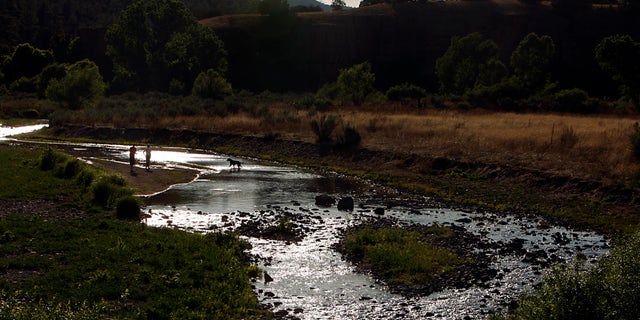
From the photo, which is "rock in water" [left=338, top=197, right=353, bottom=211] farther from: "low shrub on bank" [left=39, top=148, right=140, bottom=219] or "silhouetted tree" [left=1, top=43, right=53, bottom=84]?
"silhouetted tree" [left=1, top=43, right=53, bottom=84]

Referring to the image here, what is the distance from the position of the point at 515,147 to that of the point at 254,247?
A: 94.4 feet

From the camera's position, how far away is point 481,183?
1706 inches

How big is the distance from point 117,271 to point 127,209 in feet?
33.2

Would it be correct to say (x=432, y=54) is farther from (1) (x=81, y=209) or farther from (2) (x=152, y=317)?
(2) (x=152, y=317)

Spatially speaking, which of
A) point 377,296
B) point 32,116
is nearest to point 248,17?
point 32,116

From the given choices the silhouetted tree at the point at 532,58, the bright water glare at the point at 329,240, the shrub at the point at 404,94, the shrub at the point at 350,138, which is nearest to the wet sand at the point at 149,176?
the bright water glare at the point at 329,240

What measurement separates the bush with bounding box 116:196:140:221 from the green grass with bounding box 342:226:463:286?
1000 cm

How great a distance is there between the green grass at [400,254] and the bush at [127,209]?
10001 millimetres

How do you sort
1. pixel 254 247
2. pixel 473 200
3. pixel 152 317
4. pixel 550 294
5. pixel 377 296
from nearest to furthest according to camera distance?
pixel 550 294 < pixel 152 317 < pixel 377 296 < pixel 254 247 < pixel 473 200

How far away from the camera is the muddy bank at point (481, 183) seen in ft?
112

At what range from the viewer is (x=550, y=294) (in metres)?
13.6

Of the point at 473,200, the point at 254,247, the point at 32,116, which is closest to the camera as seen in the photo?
the point at 254,247

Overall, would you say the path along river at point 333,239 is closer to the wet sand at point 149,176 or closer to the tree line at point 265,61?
the wet sand at point 149,176

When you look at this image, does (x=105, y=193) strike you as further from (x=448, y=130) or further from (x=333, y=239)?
(x=448, y=130)
